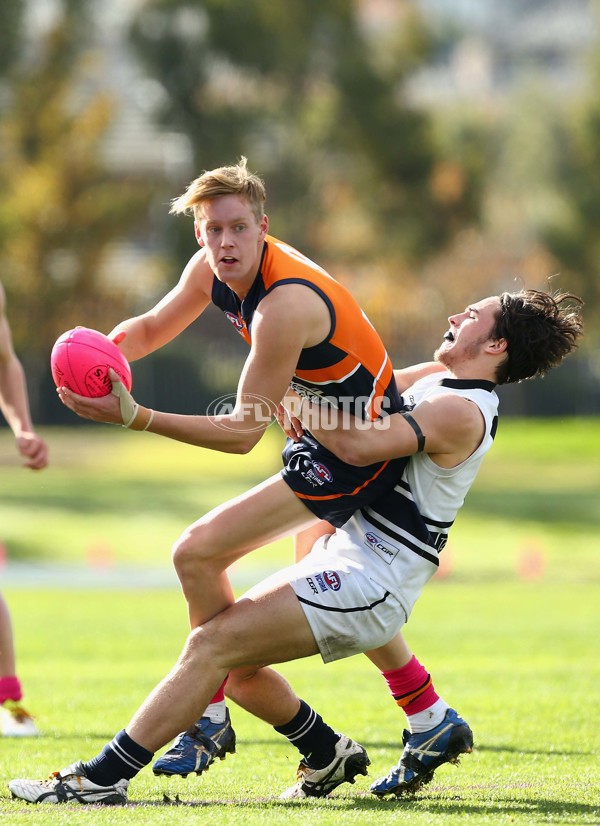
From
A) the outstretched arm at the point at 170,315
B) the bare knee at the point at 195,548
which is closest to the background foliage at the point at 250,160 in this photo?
the outstretched arm at the point at 170,315

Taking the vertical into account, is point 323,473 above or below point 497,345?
below

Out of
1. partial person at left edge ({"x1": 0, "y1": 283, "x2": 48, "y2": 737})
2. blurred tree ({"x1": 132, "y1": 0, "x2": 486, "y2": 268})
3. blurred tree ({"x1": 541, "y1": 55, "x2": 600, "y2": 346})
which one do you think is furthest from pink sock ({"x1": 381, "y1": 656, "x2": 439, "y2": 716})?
blurred tree ({"x1": 541, "y1": 55, "x2": 600, "y2": 346})

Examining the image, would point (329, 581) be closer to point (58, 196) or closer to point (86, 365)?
point (86, 365)

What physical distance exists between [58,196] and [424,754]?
28.8 meters

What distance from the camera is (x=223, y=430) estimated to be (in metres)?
5.35

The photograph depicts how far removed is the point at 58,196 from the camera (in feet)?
108

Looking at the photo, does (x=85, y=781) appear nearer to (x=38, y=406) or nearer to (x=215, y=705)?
(x=215, y=705)

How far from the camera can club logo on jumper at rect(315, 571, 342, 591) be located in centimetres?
544

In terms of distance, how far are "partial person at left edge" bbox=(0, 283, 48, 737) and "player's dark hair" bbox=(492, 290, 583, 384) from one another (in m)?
2.73

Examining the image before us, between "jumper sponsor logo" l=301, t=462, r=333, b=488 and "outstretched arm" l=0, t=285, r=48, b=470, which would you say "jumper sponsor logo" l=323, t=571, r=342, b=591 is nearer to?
"jumper sponsor logo" l=301, t=462, r=333, b=488

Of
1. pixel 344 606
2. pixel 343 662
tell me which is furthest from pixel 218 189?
pixel 343 662

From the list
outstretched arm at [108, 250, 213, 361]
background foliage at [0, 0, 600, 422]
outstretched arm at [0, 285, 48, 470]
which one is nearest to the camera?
outstretched arm at [108, 250, 213, 361]

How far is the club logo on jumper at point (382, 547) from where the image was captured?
5.57 metres

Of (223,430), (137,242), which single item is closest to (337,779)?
(223,430)
